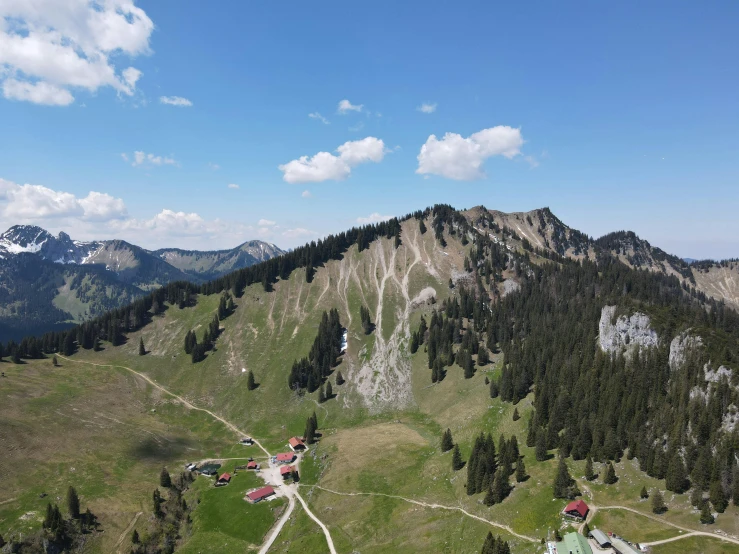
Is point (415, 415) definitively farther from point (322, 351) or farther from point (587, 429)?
point (587, 429)

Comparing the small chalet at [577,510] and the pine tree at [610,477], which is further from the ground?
the pine tree at [610,477]

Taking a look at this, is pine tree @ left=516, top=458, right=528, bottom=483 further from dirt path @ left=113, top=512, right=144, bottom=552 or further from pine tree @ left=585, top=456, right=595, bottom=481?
dirt path @ left=113, top=512, right=144, bottom=552

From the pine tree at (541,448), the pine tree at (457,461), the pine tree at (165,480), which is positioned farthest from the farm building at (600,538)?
the pine tree at (165,480)

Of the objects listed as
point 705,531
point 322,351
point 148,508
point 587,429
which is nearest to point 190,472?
point 148,508

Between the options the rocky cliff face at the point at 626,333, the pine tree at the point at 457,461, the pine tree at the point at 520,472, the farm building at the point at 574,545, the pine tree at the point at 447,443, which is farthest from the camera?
the pine tree at the point at 447,443

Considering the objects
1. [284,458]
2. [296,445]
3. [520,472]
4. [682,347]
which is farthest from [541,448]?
[296,445]

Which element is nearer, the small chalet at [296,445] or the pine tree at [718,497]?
the pine tree at [718,497]

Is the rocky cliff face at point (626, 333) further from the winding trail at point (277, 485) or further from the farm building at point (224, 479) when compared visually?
the farm building at point (224, 479)
